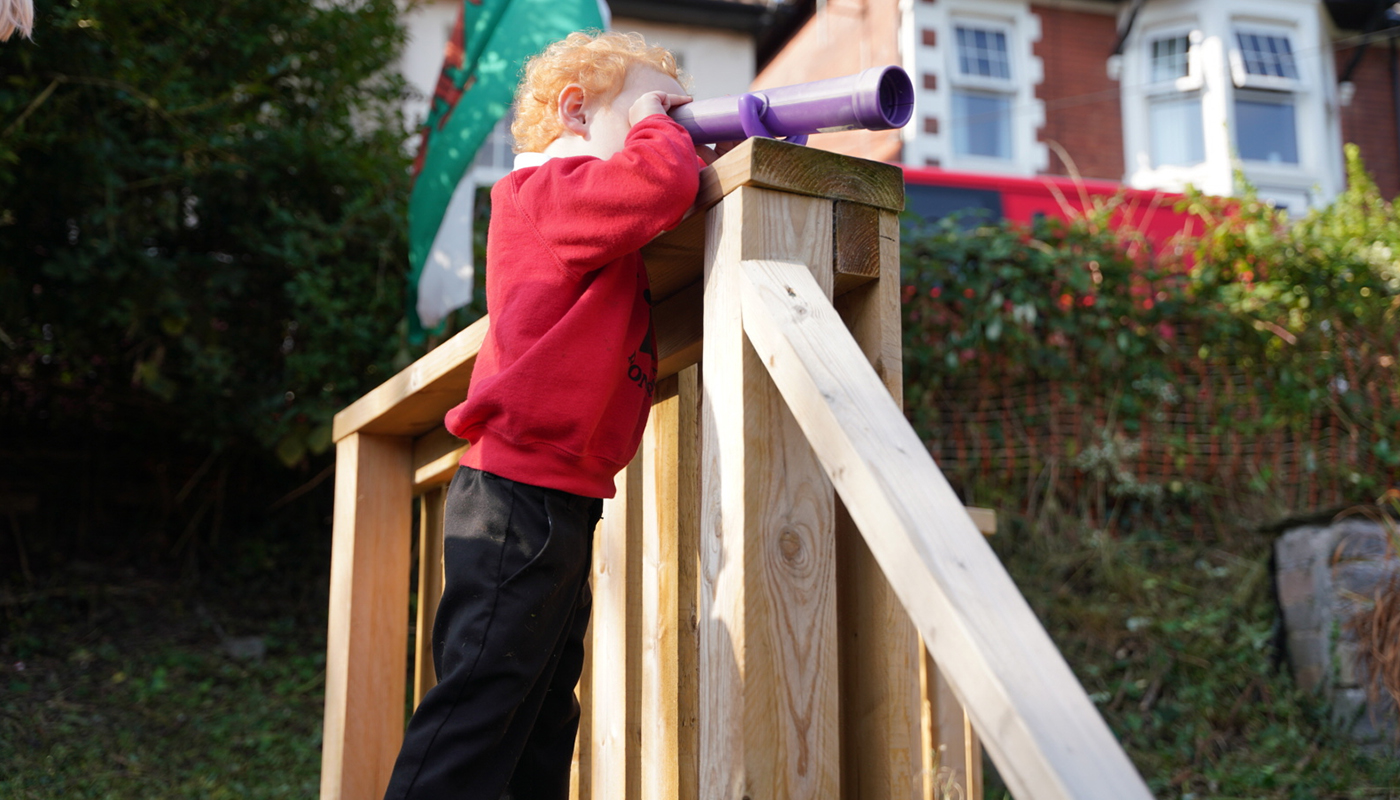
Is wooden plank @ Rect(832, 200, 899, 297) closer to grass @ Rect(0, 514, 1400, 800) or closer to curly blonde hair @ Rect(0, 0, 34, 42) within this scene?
curly blonde hair @ Rect(0, 0, 34, 42)

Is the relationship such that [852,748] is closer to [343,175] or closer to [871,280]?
[871,280]

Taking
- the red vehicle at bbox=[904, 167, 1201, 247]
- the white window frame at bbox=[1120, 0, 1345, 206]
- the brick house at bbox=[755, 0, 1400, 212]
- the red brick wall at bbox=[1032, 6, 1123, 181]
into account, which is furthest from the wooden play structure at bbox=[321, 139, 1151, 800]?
the white window frame at bbox=[1120, 0, 1345, 206]

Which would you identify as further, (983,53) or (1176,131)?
(1176,131)

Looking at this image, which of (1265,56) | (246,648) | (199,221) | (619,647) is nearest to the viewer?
(619,647)

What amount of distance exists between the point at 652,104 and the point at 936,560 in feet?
2.78

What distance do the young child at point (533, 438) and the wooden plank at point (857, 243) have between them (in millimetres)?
184

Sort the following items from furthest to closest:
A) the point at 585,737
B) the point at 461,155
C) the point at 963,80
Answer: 1. the point at 963,80
2. the point at 461,155
3. the point at 585,737


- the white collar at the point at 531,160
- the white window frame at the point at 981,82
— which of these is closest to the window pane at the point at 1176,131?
the white window frame at the point at 981,82

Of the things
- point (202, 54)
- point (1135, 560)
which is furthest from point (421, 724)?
point (1135, 560)

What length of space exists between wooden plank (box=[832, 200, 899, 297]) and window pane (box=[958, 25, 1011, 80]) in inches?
362

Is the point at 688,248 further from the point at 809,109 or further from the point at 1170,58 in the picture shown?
the point at 1170,58

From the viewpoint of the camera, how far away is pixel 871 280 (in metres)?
1.30

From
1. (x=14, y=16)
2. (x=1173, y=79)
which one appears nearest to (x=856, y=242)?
(x=14, y=16)

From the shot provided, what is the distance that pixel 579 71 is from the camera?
5.24ft
